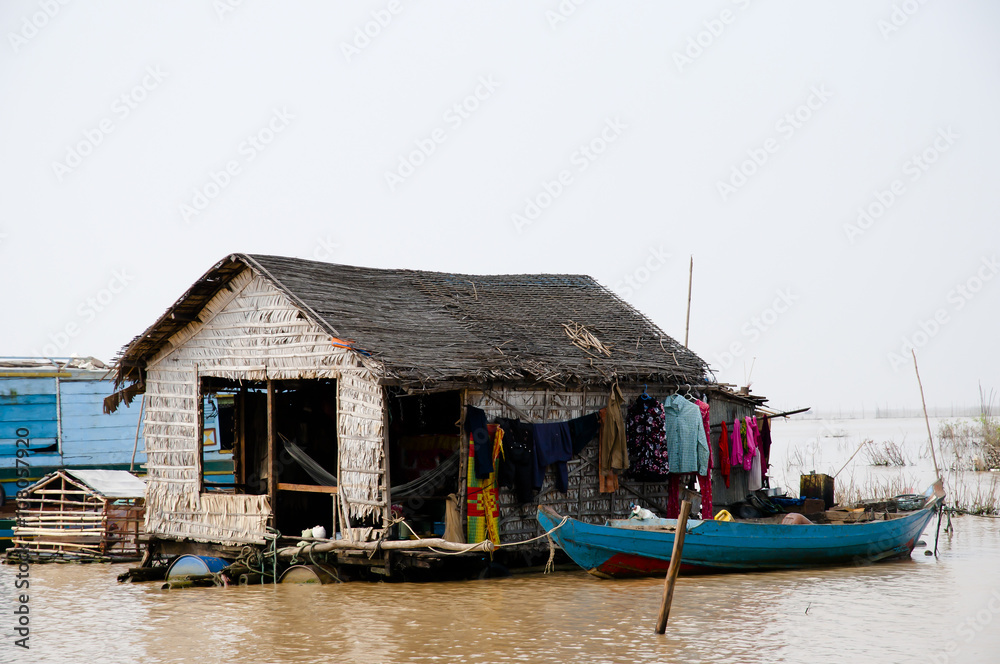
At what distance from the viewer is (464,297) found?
1445 centimetres

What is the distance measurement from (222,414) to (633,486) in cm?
694

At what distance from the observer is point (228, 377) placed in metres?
12.6

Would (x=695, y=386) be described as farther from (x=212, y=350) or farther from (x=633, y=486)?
(x=212, y=350)

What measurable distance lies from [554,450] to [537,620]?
311 cm

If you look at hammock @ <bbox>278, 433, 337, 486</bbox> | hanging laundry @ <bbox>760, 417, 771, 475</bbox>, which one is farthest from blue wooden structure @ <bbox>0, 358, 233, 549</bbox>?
hanging laundry @ <bbox>760, 417, 771, 475</bbox>

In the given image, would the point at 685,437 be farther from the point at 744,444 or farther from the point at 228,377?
the point at 228,377

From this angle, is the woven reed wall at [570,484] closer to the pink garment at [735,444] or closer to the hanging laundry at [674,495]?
the hanging laundry at [674,495]

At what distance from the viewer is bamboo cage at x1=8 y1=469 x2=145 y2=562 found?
47.8ft

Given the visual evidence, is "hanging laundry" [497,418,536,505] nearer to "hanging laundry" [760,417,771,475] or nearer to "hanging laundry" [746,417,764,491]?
"hanging laundry" [746,417,764,491]

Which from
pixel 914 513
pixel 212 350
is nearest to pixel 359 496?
pixel 212 350

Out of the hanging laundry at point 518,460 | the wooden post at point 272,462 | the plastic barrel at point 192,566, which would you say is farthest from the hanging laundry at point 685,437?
the plastic barrel at point 192,566

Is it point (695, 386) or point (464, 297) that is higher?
point (464, 297)

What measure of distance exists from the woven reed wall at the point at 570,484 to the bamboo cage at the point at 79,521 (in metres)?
6.10

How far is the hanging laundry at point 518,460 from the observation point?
11516 millimetres
